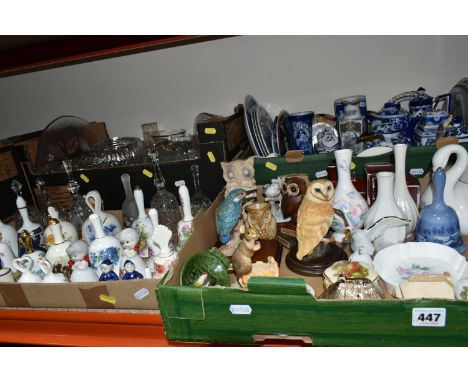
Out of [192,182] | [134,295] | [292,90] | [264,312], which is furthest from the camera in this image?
[292,90]

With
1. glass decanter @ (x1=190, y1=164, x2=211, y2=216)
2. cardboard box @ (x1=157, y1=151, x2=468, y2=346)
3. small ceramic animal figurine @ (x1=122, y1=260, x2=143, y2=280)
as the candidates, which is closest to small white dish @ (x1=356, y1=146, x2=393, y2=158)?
glass decanter @ (x1=190, y1=164, x2=211, y2=216)

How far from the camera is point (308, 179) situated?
3.89 feet

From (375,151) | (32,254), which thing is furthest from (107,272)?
(375,151)

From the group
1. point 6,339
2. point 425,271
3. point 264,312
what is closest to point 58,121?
point 6,339

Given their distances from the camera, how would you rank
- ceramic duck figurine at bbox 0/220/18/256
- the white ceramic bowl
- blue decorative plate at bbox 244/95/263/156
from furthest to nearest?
blue decorative plate at bbox 244/95/263/156 < ceramic duck figurine at bbox 0/220/18/256 < the white ceramic bowl

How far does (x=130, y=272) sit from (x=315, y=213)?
A: 454 mm

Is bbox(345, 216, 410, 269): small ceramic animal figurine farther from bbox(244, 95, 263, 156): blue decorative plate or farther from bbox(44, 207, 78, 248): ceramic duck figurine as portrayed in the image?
bbox(44, 207, 78, 248): ceramic duck figurine

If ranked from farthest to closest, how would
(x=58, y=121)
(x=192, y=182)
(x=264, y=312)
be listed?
1. (x=58, y=121)
2. (x=192, y=182)
3. (x=264, y=312)

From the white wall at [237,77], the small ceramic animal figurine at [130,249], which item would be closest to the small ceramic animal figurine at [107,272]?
the small ceramic animal figurine at [130,249]

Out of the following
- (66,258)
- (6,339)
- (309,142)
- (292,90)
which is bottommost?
(6,339)

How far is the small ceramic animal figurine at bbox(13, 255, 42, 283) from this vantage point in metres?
0.90

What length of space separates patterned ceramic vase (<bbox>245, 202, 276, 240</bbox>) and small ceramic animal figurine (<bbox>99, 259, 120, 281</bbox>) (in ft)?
1.14

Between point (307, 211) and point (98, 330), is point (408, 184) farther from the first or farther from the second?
point (98, 330)

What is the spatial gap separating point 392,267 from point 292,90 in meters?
1.07
